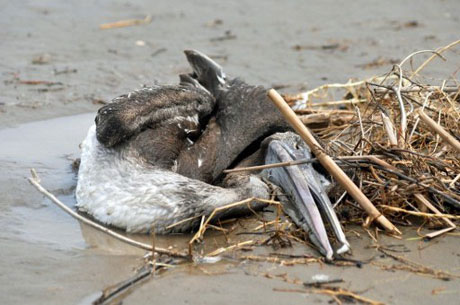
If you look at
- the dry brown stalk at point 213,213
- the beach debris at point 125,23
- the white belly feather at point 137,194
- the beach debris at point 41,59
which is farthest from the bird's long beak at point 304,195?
the beach debris at point 125,23

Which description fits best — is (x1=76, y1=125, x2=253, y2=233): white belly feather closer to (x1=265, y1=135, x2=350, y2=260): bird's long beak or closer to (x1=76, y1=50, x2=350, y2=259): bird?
(x1=76, y1=50, x2=350, y2=259): bird

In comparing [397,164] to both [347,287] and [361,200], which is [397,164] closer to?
[361,200]

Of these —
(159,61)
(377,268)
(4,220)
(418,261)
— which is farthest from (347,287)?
(159,61)

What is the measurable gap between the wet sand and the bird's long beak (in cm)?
17

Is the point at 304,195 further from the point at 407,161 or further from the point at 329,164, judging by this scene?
the point at 407,161

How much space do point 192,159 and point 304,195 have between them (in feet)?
3.66

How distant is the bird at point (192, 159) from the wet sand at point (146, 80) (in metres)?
0.26

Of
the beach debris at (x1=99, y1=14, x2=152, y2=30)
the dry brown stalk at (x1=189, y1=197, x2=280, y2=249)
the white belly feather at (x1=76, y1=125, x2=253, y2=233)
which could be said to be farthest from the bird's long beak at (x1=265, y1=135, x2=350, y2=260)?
the beach debris at (x1=99, y1=14, x2=152, y2=30)

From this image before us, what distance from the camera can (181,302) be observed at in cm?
406

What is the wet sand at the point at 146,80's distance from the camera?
4.24 meters

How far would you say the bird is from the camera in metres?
4.89

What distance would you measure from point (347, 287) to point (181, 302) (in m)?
0.89

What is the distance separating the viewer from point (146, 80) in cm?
863

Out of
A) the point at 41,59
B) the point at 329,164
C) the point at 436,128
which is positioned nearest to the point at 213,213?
the point at 329,164
